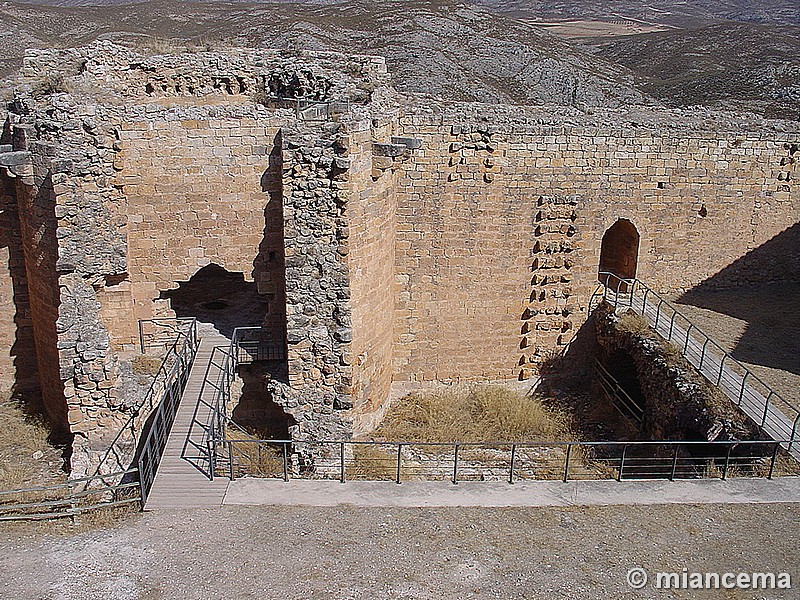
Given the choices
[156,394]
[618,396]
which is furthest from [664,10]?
[156,394]

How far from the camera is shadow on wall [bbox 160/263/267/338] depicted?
45.0 feet

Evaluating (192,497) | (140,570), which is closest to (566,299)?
(192,497)

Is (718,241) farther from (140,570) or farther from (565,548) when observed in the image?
(140,570)

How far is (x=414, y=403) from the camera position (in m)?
13.4

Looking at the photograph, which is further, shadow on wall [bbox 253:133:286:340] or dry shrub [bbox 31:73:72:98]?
dry shrub [bbox 31:73:72:98]

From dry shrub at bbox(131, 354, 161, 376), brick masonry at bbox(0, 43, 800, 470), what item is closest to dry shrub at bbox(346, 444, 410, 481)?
brick masonry at bbox(0, 43, 800, 470)

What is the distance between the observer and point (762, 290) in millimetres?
15367

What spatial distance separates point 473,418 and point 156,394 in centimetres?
515

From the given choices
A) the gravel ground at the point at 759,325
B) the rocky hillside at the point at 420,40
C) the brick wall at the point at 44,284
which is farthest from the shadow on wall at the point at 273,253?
the rocky hillside at the point at 420,40

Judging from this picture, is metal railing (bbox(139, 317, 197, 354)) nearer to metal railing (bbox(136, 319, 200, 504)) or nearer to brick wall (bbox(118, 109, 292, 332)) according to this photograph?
metal railing (bbox(136, 319, 200, 504))

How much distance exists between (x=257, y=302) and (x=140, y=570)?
25.6ft

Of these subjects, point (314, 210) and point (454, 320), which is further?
point (454, 320)

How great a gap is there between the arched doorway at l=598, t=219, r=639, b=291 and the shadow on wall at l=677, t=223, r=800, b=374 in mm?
1212

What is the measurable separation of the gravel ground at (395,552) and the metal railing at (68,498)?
0.90ft
